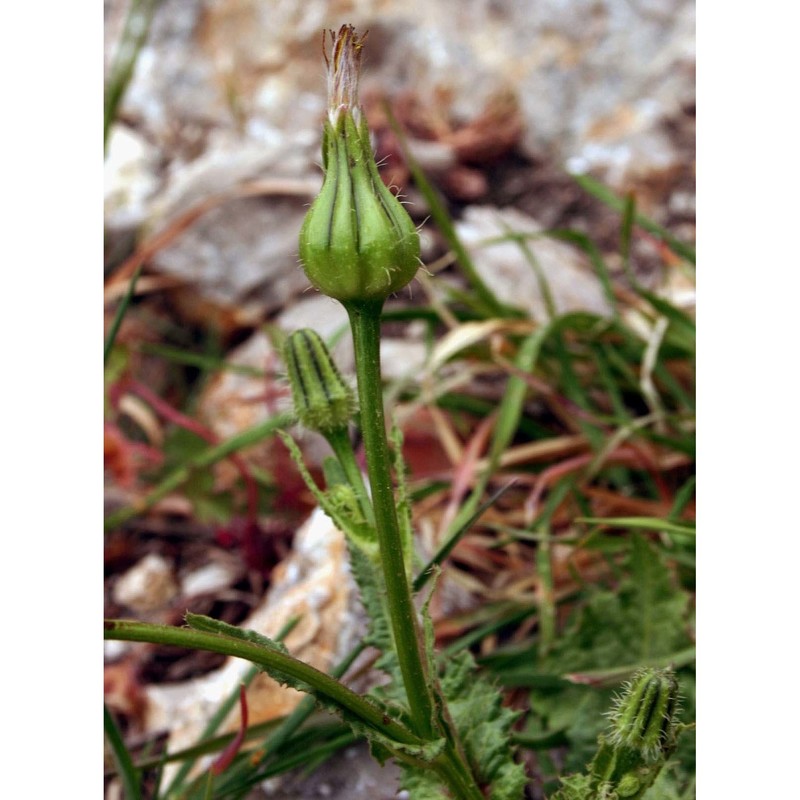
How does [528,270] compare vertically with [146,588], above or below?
above

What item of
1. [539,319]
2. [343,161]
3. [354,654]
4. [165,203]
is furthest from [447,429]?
[343,161]

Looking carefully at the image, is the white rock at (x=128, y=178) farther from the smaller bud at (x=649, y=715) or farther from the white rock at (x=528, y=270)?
the smaller bud at (x=649, y=715)

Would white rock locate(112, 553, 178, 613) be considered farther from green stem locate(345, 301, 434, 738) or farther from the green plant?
green stem locate(345, 301, 434, 738)

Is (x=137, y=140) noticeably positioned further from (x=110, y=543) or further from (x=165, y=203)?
(x=110, y=543)

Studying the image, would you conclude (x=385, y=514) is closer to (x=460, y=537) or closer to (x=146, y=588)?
(x=460, y=537)

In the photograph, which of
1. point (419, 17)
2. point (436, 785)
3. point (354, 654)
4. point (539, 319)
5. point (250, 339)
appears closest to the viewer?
point (436, 785)

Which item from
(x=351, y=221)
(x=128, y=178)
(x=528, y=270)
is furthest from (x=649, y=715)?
(x=128, y=178)

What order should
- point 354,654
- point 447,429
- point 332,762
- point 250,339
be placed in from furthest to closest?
→ point 250,339
point 447,429
point 332,762
point 354,654

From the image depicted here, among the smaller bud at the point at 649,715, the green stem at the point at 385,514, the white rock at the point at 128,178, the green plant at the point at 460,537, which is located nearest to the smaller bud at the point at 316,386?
the green plant at the point at 460,537
